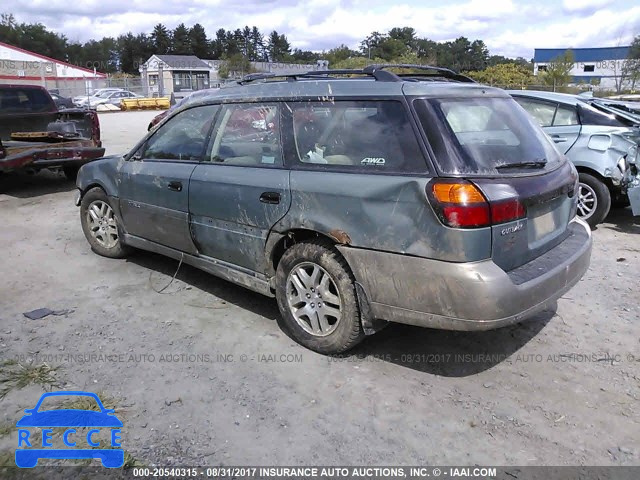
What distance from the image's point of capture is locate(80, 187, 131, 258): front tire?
5.65 meters

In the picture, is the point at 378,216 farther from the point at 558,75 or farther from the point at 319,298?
the point at 558,75

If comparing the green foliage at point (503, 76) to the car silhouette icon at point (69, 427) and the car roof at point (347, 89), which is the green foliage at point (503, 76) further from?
the car silhouette icon at point (69, 427)

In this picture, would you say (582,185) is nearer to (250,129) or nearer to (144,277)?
(250,129)

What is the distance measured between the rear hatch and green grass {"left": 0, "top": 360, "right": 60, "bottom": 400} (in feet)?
8.82

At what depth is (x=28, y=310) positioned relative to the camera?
4629 millimetres

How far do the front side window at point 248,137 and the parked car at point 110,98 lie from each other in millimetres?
36068

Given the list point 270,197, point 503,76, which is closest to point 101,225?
point 270,197

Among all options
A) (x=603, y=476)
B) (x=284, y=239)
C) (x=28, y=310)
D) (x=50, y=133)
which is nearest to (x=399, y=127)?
(x=284, y=239)

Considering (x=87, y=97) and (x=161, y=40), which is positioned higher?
(x=161, y=40)

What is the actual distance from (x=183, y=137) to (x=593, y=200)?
5.22m

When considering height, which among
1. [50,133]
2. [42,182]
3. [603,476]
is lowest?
[603,476]

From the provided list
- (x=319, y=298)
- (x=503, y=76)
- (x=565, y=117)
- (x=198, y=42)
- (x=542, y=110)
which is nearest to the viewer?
(x=319, y=298)

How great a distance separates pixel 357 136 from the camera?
11.8ft

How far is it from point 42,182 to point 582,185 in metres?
9.29
